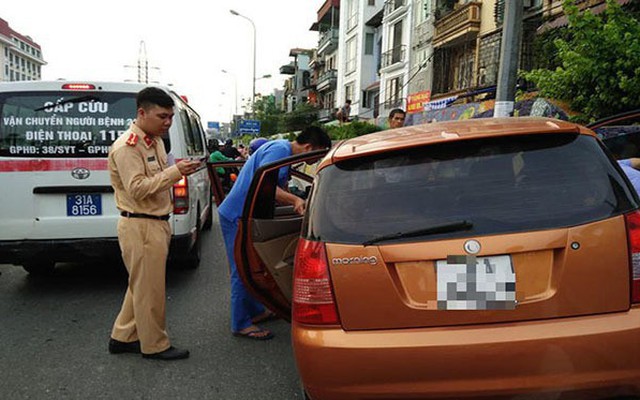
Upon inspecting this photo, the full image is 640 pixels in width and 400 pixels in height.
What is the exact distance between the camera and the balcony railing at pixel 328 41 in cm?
4431

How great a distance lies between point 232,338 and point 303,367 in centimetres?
191

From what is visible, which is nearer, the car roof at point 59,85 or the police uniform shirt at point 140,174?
the police uniform shirt at point 140,174

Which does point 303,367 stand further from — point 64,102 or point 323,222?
point 64,102

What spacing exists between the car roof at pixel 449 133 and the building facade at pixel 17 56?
3601 inches

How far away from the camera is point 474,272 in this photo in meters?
2.05

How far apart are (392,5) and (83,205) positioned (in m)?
25.9

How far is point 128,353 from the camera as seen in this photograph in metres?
3.66

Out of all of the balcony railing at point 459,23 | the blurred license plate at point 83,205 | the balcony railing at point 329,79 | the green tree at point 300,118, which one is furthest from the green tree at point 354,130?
the green tree at point 300,118

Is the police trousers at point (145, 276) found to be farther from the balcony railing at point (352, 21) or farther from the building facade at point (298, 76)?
the building facade at point (298, 76)

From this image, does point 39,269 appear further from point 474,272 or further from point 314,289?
point 474,272

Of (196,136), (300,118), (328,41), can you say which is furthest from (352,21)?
(196,136)

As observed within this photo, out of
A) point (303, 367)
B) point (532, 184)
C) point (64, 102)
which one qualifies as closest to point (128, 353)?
point (303, 367)

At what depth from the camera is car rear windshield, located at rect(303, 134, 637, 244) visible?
2107 millimetres

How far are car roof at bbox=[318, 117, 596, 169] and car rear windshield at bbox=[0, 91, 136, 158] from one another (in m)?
2.90
